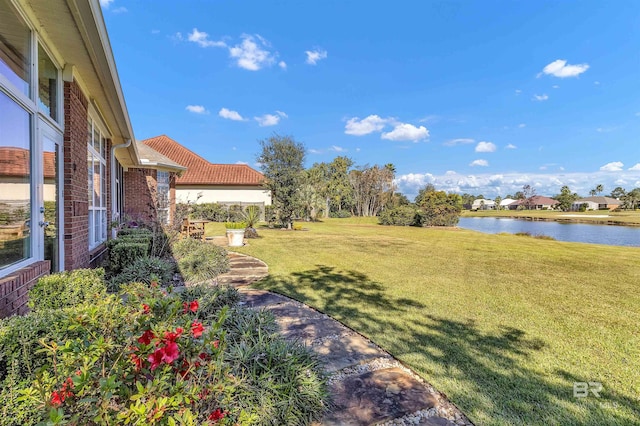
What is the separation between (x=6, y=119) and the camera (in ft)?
8.14

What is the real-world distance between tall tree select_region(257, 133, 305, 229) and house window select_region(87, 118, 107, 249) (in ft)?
34.0

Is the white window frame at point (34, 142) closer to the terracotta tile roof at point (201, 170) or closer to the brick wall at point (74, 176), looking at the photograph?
the brick wall at point (74, 176)

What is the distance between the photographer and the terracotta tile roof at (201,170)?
2413 centimetres

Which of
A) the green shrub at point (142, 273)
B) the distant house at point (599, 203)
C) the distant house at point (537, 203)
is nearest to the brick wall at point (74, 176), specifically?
the green shrub at point (142, 273)

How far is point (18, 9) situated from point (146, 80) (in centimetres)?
1539

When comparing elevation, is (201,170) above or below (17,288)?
above

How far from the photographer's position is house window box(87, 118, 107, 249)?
218 inches

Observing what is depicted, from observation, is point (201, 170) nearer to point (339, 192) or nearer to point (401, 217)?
point (401, 217)

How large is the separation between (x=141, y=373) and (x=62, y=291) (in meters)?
1.95

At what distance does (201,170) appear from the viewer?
2581cm

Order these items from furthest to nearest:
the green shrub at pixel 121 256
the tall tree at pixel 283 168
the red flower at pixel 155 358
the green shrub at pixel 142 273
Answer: the tall tree at pixel 283 168 → the green shrub at pixel 121 256 → the green shrub at pixel 142 273 → the red flower at pixel 155 358

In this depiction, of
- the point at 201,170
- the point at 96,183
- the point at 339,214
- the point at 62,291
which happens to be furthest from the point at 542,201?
the point at 62,291

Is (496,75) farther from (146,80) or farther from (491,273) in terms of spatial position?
(146,80)

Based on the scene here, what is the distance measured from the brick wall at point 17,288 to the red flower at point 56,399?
1.83m
